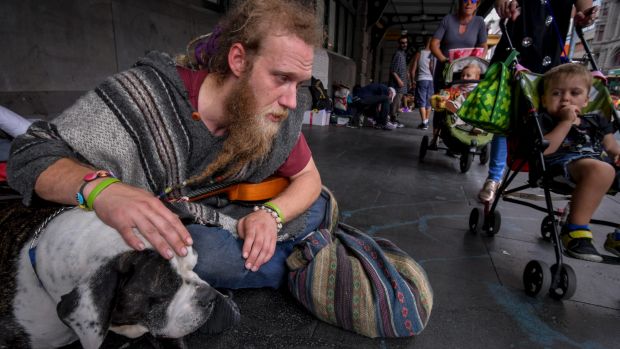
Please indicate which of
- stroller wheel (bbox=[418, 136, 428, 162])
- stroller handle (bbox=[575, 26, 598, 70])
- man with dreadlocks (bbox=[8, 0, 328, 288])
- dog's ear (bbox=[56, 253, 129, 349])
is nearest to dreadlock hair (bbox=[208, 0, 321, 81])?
man with dreadlocks (bbox=[8, 0, 328, 288])

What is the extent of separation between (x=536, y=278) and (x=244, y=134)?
162 centimetres

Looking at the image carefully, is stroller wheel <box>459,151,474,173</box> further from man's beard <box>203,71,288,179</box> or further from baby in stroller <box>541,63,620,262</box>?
man's beard <box>203,71,288,179</box>

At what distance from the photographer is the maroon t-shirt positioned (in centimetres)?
144

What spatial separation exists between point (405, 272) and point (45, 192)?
1.38 metres

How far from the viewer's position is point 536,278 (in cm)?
180

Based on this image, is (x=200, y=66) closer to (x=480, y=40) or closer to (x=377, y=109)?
(x=480, y=40)

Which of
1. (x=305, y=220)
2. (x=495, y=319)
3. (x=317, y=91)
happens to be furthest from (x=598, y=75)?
(x=317, y=91)

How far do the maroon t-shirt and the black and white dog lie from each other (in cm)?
64

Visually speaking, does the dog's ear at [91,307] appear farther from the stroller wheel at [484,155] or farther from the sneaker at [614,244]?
the stroller wheel at [484,155]

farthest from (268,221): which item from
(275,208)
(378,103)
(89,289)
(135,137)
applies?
(378,103)

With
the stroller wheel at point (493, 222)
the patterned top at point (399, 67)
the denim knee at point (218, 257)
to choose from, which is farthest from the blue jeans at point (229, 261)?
the patterned top at point (399, 67)

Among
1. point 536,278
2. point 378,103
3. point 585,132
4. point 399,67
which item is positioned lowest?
point 536,278

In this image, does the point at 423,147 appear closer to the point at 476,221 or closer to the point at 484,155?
the point at 484,155

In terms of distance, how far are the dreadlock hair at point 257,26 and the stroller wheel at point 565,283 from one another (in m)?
1.62
